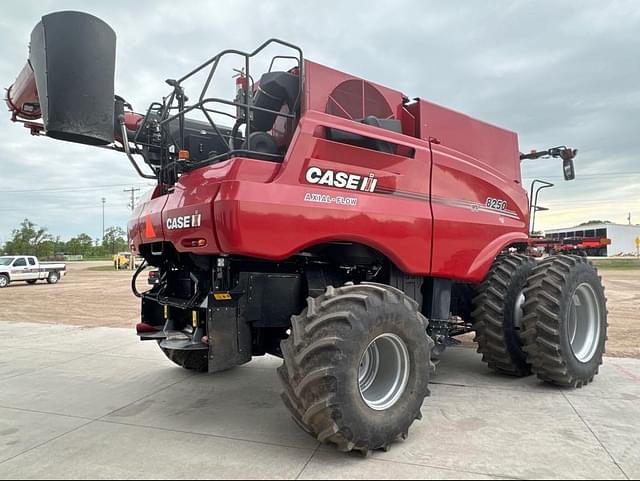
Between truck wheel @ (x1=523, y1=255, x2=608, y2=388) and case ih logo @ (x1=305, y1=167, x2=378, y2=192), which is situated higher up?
case ih logo @ (x1=305, y1=167, x2=378, y2=192)

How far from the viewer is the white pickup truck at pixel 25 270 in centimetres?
2550

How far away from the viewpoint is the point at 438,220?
4707 mm

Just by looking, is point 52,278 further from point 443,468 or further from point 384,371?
point 443,468

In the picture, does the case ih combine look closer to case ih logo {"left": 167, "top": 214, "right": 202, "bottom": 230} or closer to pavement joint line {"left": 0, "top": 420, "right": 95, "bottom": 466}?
case ih logo {"left": 167, "top": 214, "right": 202, "bottom": 230}

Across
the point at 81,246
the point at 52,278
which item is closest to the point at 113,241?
the point at 81,246

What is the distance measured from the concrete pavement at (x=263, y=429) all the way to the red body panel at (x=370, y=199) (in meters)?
1.42

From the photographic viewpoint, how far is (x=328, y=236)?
394cm

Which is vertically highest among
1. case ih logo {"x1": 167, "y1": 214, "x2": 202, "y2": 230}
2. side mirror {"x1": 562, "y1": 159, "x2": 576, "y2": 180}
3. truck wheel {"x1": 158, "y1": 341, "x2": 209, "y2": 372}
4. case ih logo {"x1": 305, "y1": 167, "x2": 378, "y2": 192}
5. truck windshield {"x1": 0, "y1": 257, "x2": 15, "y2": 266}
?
side mirror {"x1": 562, "y1": 159, "x2": 576, "y2": 180}

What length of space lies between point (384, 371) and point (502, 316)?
202 centimetres

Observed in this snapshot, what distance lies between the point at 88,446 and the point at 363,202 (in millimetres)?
2907

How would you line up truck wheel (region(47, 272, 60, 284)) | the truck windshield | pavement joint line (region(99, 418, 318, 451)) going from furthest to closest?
truck wheel (region(47, 272, 60, 284)), the truck windshield, pavement joint line (region(99, 418, 318, 451))

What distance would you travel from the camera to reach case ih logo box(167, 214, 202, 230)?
3893 millimetres

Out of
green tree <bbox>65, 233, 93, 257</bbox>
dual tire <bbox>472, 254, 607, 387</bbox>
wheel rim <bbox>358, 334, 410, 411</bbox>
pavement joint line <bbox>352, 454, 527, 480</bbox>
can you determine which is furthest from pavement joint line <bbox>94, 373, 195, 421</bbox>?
green tree <bbox>65, 233, 93, 257</bbox>

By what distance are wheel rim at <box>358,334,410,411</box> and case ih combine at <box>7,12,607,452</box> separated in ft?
0.05
